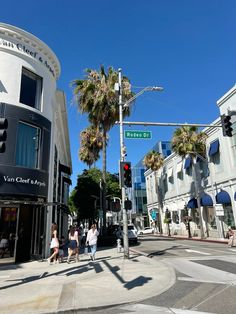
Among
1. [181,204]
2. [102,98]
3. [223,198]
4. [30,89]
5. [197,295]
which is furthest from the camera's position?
[181,204]

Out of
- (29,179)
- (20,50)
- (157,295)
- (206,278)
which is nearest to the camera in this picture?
(157,295)

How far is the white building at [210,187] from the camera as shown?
90.8 feet

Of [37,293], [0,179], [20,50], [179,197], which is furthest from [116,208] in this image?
[179,197]

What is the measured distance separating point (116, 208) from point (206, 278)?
787cm

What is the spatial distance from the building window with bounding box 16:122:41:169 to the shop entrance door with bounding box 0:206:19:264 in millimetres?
2453

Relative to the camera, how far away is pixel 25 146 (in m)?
15.8

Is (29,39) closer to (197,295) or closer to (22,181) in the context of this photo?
(22,181)

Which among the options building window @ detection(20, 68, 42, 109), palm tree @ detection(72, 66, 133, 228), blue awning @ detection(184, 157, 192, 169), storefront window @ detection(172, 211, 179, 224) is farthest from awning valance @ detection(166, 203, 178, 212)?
building window @ detection(20, 68, 42, 109)

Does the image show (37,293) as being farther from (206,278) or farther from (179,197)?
(179,197)

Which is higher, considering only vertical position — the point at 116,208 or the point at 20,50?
the point at 20,50

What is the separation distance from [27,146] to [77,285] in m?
9.04

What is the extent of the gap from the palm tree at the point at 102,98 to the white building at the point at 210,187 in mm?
9777

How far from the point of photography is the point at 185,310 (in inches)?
247

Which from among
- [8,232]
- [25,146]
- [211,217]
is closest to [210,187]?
[211,217]
